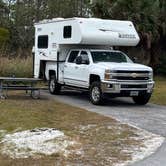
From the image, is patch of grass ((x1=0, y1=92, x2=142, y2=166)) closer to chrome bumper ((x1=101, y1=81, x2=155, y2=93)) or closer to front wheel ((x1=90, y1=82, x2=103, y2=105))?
front wheel ((x1=90, y1=82, x2=103, y2=105))

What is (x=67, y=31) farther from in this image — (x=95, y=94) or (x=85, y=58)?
(x=95, y=94)

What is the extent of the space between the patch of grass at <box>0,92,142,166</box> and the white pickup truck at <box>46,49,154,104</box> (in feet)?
4.31

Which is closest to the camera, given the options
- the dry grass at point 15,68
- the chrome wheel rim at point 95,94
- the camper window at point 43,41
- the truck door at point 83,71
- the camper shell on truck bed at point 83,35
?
the chrome wheel rim at point 95,94

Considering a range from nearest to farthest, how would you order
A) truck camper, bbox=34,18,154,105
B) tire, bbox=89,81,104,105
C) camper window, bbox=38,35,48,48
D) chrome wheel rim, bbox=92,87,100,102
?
truck camper, bbox=34,18,154,105, tire, bbox=89,81,104,105, chrome wheel rim, bbox=92,87,100,102, camper window, bbox=38,35,48,48

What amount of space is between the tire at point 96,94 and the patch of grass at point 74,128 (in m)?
1.11

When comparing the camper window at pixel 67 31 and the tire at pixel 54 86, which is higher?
the camper window at pixel 67 31

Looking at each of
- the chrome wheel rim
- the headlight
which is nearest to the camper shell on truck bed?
the chrome wheel rim

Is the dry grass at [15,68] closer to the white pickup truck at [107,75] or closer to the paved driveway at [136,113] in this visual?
the paved driveway at [136,113]

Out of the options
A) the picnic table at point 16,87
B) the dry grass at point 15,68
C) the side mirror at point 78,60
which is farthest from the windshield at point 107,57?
the dry grass at point 15,68

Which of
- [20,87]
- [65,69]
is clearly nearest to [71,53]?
[65,69]

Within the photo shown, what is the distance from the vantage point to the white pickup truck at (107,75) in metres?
16.2

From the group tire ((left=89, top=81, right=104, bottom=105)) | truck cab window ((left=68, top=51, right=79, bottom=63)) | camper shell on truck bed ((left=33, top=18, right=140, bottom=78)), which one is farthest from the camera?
truck cab window ((left=68, top=51, right=79, bottom=63))

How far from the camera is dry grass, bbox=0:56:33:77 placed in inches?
975

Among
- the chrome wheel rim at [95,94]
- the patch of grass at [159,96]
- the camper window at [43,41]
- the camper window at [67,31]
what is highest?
the camper window at [67,31]
